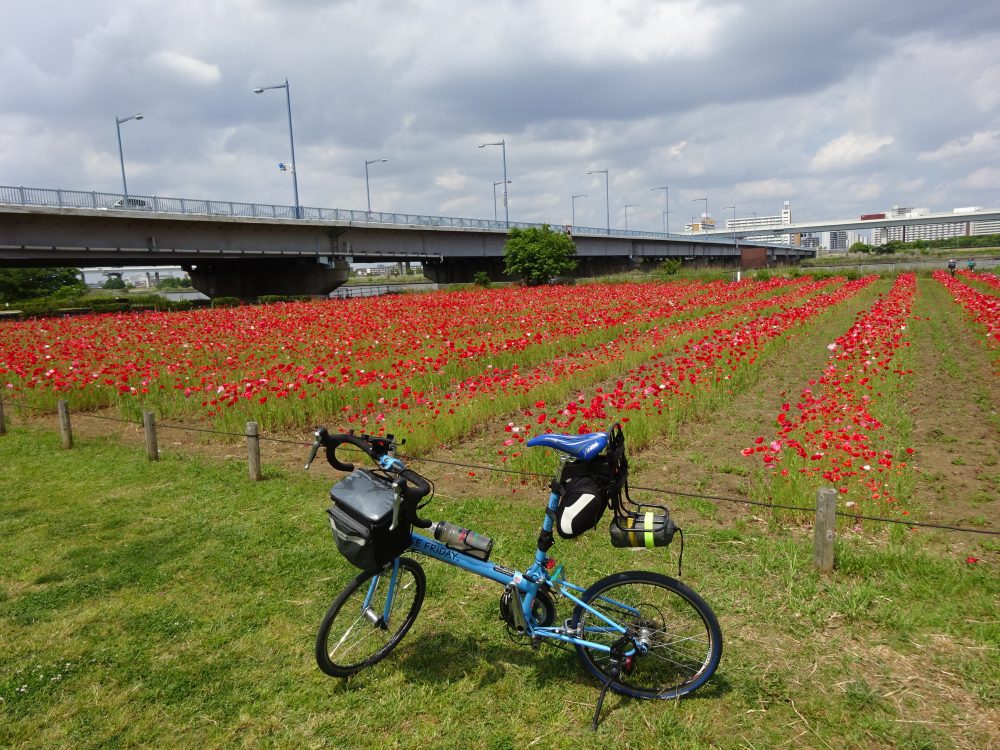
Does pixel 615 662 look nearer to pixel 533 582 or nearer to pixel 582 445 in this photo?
pixel 533 582

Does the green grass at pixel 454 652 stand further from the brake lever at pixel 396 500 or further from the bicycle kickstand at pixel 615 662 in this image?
the brake lever at pixel 396 500

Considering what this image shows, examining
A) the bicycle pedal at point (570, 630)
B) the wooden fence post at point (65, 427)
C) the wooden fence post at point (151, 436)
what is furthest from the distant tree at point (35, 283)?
the bicycle pedal at point (570, 630)

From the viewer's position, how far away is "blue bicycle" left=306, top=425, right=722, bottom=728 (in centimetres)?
336

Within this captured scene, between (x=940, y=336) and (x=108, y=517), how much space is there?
1990 cm

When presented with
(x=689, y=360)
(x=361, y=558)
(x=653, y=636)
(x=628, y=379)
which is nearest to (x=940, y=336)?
(x=689, y=360)

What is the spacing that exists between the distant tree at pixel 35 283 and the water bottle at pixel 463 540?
64827mm

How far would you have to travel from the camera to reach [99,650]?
14.2 ft

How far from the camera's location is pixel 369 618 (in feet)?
12.8

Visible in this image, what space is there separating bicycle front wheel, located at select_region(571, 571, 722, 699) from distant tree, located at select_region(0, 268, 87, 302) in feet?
215

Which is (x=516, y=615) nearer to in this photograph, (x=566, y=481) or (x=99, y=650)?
(x=566, y=481)

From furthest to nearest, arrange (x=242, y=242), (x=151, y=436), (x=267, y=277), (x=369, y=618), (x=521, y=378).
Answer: (x=267, y=277) → (x=242, y=242) → (x=521, y=378) → (x=151, y=436) → (x=369, y=618)

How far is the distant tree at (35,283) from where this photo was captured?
58.2 metres

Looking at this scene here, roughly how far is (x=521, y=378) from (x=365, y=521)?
8.70 m

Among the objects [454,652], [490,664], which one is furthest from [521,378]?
[490,664]
